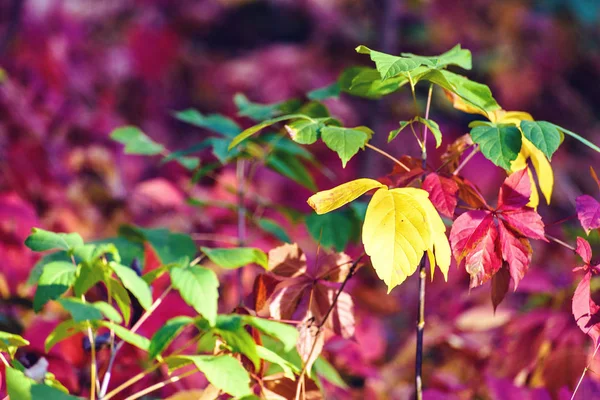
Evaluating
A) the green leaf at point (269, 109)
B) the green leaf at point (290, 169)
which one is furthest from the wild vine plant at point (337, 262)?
the green leaf at point (290, 169)

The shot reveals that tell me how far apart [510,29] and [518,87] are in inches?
20.8

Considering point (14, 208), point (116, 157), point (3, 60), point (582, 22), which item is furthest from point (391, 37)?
point (582, 22)

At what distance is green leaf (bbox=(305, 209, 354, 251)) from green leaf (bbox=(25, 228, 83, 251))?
18.1 inches

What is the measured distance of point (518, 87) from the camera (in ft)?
12.0

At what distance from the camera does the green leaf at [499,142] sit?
0.76 m

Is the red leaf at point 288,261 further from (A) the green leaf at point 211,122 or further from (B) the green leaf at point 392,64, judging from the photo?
(A) the green leaf at point 211,122

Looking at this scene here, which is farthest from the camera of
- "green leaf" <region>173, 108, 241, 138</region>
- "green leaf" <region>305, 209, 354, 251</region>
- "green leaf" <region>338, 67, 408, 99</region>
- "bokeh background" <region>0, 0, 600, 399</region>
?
"bokeh background" <region>0, 0, 600, 399</region>

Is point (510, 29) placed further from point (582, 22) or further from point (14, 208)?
point (14, 208)

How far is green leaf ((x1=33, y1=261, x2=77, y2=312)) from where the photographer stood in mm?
753

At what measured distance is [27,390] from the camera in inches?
26.7

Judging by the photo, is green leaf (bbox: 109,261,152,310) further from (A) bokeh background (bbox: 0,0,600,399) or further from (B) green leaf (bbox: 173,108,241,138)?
(B) green leaf (bbox: 173,108,241,138)

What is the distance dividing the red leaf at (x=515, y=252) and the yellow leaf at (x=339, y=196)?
6.8 inches

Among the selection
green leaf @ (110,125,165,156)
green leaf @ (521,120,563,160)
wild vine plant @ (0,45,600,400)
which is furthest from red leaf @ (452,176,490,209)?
green leaf @ (110,125,165,156)

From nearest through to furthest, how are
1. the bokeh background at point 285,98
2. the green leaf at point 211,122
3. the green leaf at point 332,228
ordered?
the green leaf at point 332,228 → the green leaf at point 211,122 → the bokeh background at point 285,98
